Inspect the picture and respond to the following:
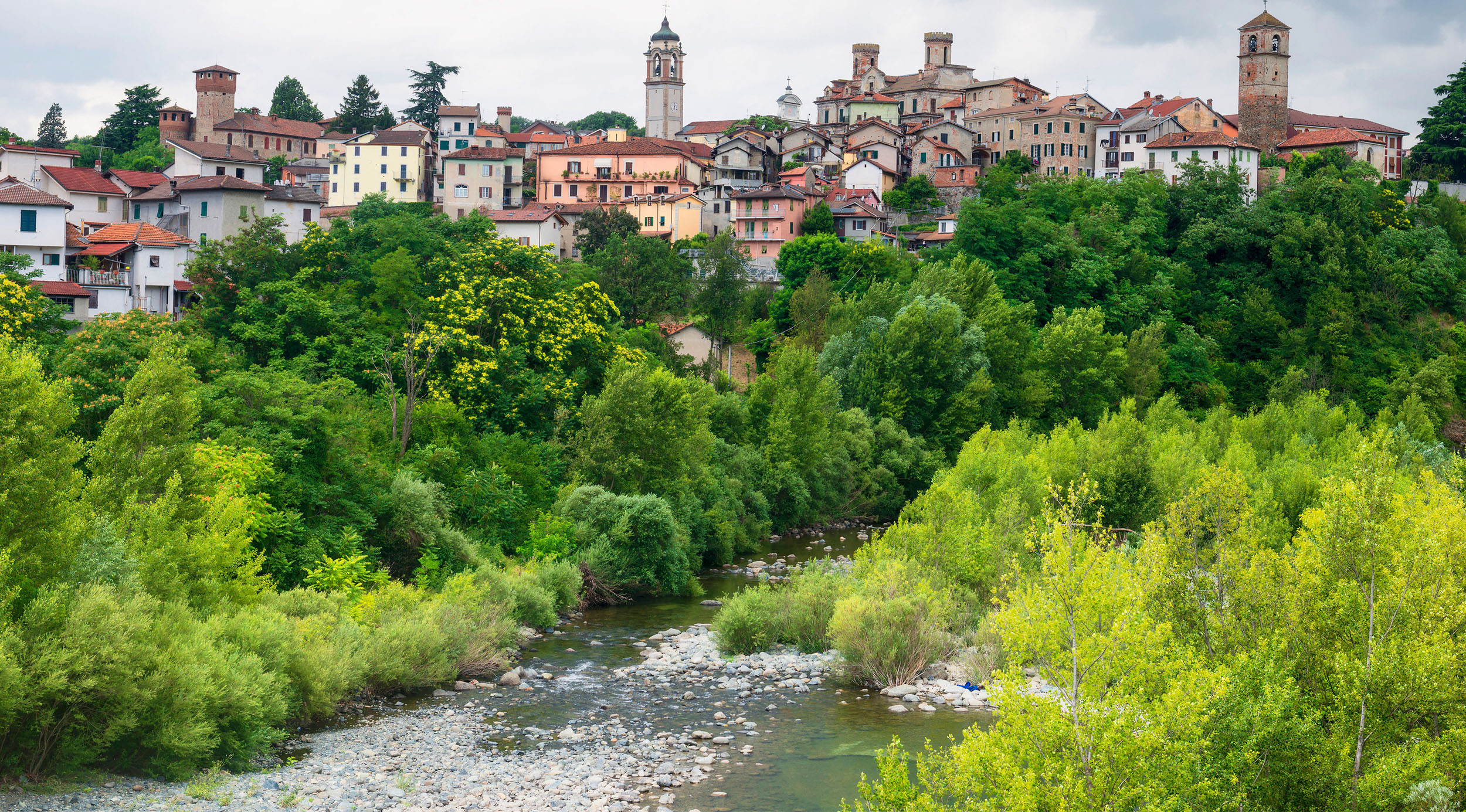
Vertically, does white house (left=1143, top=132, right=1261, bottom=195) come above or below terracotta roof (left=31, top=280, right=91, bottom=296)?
above

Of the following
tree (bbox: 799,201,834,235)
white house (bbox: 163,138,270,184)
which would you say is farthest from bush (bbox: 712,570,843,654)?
tree (bbox: 799,201,834,235)

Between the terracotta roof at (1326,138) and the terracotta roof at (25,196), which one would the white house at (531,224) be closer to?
the terracotta roof at (25,196)

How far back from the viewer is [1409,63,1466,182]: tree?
85000 mm

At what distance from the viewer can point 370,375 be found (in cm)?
3784

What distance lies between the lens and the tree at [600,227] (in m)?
75.1

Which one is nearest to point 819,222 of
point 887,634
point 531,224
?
point 531,224

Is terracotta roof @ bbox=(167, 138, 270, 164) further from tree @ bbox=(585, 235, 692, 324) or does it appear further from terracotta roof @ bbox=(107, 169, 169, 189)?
tree @ bbox=(585, 235, 692, 324)

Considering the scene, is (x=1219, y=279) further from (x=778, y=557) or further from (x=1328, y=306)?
(x=778, y=557)

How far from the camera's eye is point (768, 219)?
261 ft

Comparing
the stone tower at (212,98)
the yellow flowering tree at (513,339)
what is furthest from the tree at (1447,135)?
the stone tower at (212,98)

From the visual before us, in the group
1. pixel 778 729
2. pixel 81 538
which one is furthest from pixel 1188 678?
pixel 81 538

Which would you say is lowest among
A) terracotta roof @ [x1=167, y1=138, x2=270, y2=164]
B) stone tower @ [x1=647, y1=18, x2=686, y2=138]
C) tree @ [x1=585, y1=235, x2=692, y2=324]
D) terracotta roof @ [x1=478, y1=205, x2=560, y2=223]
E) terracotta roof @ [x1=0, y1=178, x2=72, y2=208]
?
tree @ [x1=585, y1=235, x2=692, y2=324]

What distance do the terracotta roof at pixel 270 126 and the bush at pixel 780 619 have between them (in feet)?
278

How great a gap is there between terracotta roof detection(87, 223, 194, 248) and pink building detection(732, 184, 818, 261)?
3739cm
